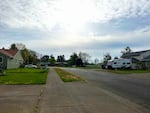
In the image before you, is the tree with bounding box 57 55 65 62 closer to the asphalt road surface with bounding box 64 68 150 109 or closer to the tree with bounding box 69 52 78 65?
the tree with bounding box 69 52 78 65

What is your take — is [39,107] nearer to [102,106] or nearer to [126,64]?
[102,106]

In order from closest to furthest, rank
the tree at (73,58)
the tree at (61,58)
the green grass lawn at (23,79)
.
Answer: the green grass lawn at (23,79) → the tree at (73,58) → the tree at (61,58)

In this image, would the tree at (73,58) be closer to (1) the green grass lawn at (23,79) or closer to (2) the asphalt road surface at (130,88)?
(1) the green grass lawn at (23,79)

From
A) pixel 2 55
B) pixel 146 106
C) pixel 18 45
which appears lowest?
pixel 146 106

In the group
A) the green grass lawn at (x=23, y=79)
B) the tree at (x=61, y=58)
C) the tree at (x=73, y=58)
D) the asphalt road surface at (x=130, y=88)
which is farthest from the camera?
the tree at (x=61, y=58)

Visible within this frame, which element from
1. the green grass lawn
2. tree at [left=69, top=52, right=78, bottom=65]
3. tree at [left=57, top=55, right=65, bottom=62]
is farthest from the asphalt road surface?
tree at [left=57, top=55, right=65, bottom=62]

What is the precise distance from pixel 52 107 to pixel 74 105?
0.96m

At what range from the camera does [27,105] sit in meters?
11.4

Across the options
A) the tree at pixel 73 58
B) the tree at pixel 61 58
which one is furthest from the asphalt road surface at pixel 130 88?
the tree at pixel 61 58

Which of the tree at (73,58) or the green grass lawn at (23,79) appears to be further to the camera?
the tree at (73,58)

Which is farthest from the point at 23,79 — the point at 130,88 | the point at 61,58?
the point at 61,58

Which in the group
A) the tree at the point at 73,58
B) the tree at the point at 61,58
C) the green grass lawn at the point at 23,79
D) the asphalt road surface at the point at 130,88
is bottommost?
the asphalt road surface at the point at 130,88

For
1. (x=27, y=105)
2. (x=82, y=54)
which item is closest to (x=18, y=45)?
(x=82, y=54)

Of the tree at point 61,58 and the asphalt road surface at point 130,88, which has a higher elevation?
the tree at point 61,58
